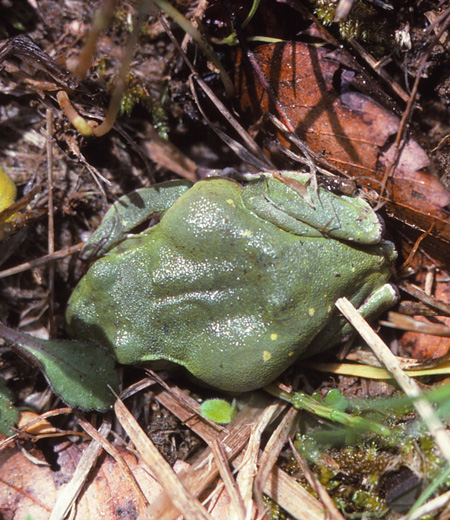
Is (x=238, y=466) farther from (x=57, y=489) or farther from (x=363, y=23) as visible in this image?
(x=363, y=23)

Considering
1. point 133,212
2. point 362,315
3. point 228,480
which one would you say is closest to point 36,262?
point 133,212

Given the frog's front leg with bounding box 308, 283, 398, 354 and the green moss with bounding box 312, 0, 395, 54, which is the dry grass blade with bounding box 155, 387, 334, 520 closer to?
the frog's front leg with bounding box 308, 283, 398, 354

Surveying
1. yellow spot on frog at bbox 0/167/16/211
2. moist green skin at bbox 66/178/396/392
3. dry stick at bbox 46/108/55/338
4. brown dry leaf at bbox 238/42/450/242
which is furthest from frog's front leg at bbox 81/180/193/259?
brown dry leaf at bbox 238/42/450/242

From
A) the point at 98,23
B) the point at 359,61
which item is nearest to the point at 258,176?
the point at 359,61

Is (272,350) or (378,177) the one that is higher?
(378,177)

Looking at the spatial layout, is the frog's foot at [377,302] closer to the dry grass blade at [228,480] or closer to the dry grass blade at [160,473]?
the dry grass blade at [228,480]

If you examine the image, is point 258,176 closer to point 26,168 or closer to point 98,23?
point 98,23
